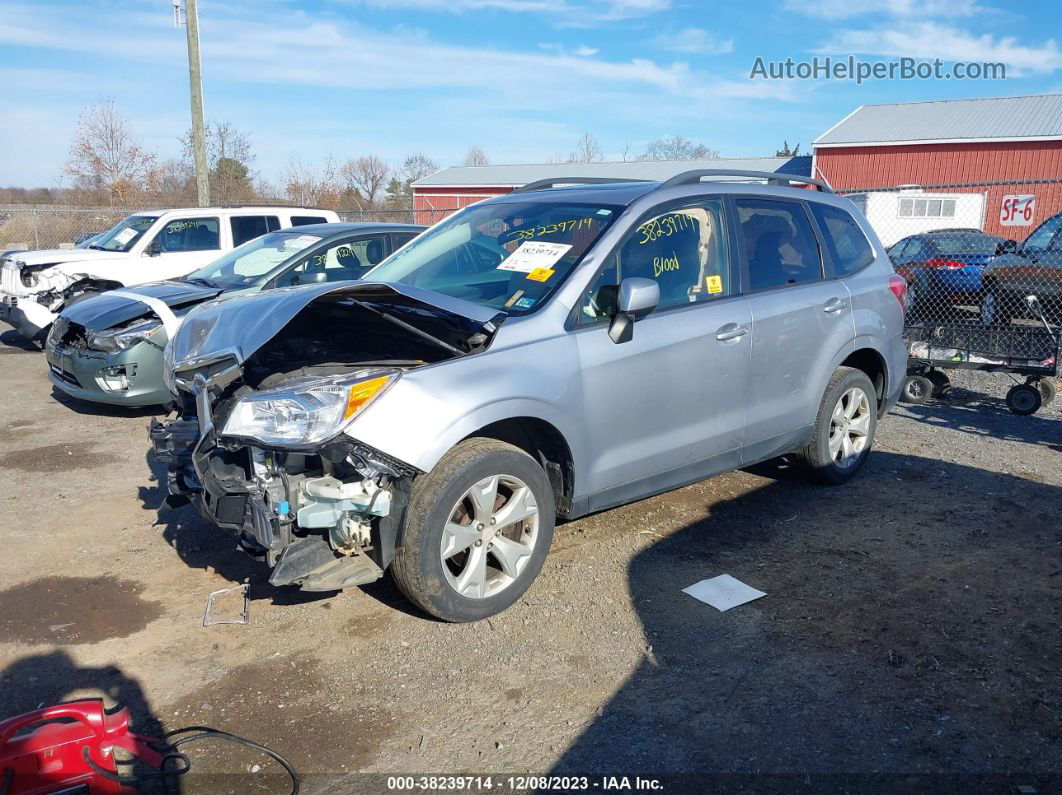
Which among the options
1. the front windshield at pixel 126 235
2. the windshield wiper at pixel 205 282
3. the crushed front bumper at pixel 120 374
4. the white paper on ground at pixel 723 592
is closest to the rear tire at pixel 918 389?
the white paper on ground at pixel 723 592

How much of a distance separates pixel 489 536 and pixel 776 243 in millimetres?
2726

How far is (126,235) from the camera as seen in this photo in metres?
11.9

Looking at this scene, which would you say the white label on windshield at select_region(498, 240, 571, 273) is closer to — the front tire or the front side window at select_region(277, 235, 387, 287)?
the front tire

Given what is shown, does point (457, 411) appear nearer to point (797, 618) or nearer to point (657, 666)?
point (657, 666)

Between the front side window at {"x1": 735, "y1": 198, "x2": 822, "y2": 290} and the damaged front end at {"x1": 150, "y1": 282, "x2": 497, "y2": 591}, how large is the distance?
1934 mm

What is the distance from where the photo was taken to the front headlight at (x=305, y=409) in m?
3.45

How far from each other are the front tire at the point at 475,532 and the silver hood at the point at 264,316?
0.62 metres

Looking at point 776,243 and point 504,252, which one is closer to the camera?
point 504,252

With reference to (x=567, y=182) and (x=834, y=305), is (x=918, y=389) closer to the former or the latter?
(x=834, y=305)

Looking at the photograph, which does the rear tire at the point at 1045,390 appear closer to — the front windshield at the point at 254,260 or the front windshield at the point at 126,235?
the front windshield at the point at 254,260

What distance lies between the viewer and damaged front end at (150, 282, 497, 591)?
352 centimetres

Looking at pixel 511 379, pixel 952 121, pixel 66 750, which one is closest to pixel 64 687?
pixel 66 750

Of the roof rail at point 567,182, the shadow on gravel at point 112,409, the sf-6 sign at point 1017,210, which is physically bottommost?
the shadow on gravel at point 112,409

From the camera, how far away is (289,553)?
141 inches
